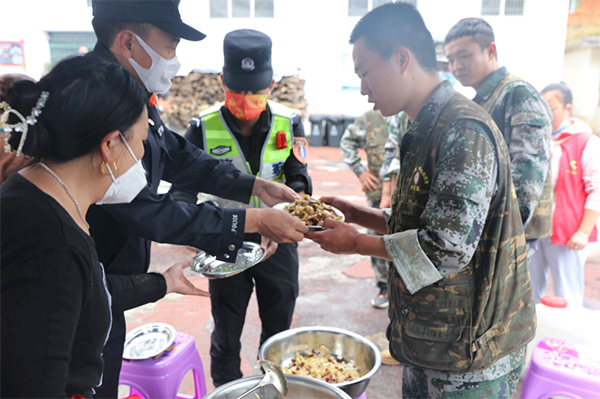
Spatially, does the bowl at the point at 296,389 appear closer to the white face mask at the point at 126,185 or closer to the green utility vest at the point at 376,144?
the white face mask at the point at 126,185

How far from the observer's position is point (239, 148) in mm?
2600

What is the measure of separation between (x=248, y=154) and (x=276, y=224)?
0.91 metres

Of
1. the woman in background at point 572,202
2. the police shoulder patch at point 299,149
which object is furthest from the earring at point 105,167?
the woman in background at point 572,202

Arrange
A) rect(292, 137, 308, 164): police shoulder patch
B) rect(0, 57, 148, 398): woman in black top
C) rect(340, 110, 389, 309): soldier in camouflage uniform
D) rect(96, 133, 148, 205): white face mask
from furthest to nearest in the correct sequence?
rect(340, 110, 389, 309): soldier in camouflage uniform < rect(292, 137, 308, 164): police shoulder patch < rect(96, 133, 148, 205): white face mask < rect(0, 57, 148, 398): woman in black top

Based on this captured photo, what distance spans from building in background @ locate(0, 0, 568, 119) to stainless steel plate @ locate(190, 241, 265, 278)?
11.8 m

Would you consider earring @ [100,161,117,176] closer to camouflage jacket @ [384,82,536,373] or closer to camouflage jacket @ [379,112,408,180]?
camouflage jacket @ [384,82,536,373]

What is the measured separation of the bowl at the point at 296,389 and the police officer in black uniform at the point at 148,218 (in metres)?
0.45

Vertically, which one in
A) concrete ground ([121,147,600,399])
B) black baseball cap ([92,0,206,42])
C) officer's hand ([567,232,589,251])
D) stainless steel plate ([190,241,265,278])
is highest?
black baseball cap ([92,0,206,42])

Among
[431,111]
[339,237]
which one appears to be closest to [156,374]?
[339,237]

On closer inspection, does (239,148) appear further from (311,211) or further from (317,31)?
(317,31)

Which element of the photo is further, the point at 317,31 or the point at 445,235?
the point at 317,31

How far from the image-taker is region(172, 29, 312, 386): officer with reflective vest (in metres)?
2.48

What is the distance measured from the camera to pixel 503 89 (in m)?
2.48

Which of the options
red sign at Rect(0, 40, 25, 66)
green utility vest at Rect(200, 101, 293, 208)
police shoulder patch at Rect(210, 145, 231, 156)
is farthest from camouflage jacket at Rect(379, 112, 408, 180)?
red sign at Rect(0, 40, 25, 66)
